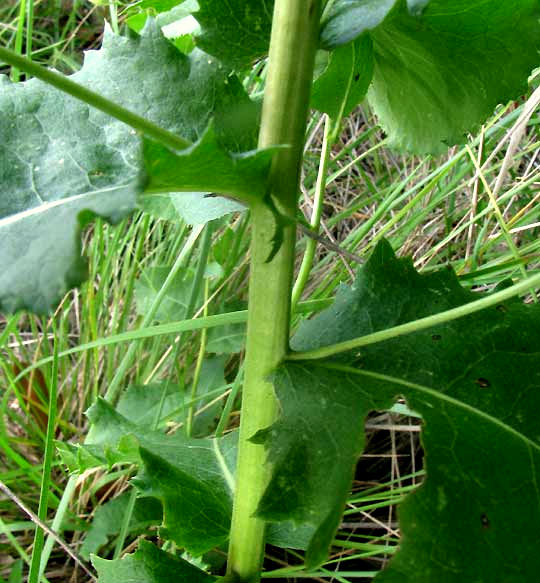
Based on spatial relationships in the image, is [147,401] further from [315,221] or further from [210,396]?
[315,221]

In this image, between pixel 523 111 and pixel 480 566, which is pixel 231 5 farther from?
pixel 523 111

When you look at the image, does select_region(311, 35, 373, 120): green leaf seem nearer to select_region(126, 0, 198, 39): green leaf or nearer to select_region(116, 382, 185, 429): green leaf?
select_region(126, 0, 198, 39): green leaf

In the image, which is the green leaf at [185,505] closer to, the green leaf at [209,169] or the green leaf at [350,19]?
the green leaf at [209,169]


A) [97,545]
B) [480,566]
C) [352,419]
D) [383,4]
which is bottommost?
[97,545]

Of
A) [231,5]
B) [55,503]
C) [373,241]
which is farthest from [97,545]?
[231,5]

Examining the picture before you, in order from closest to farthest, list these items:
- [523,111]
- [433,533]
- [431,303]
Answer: [433,533] < [431,303] < [523,111]

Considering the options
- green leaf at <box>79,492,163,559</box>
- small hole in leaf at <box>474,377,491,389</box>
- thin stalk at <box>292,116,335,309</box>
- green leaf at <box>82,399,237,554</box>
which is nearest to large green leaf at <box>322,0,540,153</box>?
thin stalk at <box>292,116,335,309</box>

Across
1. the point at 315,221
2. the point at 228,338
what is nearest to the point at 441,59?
the point at 315,221
